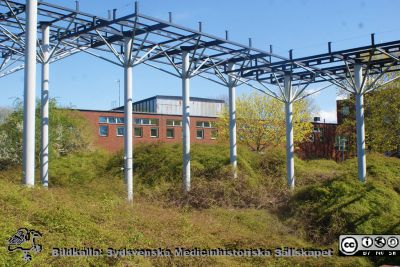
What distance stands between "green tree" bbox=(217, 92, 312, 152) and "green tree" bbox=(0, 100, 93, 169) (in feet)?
38.4

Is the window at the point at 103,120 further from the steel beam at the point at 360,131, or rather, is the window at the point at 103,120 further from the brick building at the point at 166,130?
the steel beam at the point at 360,131

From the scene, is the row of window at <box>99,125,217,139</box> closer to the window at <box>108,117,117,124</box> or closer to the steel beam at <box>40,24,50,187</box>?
the window at <box>108,117,117,124</box>

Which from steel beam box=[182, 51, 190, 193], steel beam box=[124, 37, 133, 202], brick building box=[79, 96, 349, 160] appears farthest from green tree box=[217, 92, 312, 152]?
steel beam box=[124, 37, 133, 202]

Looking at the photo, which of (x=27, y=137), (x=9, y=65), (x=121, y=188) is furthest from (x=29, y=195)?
(x=9, y=65)

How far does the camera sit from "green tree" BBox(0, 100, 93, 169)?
2450cm

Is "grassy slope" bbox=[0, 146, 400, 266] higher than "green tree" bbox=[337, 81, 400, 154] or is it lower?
lower

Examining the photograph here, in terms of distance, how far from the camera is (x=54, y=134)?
25.6 meters

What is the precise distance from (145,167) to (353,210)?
10582mm

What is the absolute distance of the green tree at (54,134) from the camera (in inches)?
965

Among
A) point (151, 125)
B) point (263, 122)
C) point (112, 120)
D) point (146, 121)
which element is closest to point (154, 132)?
point (151, 125)

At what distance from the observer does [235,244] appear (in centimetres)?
1050

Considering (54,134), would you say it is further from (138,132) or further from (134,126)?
(138,132)

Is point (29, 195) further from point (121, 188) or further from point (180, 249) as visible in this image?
point (121, 188)

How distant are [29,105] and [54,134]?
14.1 metres
